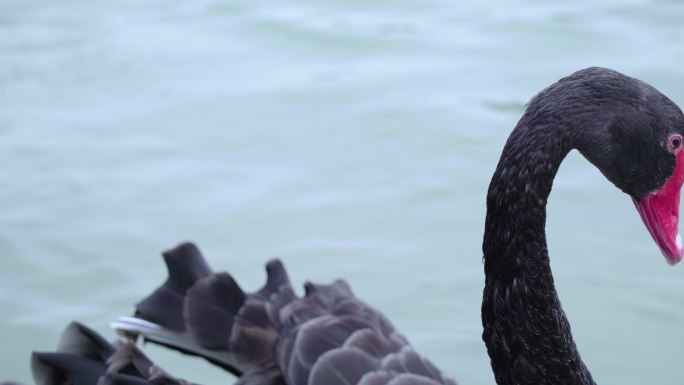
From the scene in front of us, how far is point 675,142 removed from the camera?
8.13ft

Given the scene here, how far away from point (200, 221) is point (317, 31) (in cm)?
164

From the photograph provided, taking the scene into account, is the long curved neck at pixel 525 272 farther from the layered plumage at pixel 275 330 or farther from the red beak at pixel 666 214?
the layered plumage at pixel 275 330

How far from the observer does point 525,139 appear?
243 cm

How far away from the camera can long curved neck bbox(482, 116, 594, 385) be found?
243 cm

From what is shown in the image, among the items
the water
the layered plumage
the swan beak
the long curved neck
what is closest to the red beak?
the swan beak

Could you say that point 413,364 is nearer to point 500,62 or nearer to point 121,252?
point 121,252

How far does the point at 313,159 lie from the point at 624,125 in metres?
2.61

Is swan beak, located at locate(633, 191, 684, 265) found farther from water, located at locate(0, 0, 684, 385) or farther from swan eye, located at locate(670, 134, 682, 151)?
water, located at locate(0, 0, 684, 385)

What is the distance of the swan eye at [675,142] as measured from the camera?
2465mm

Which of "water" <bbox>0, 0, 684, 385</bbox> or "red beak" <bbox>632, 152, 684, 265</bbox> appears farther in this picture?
"water" <bbox>0, 0, 684, 385</bbox>

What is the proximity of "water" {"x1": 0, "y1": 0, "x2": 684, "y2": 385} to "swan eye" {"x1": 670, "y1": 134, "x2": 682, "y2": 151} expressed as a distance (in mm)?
1543

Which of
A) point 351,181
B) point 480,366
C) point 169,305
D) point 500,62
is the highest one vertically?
point 500,62

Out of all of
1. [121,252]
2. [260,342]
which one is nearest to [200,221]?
[121,252]

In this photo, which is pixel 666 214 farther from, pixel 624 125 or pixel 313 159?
pixel 313 159
